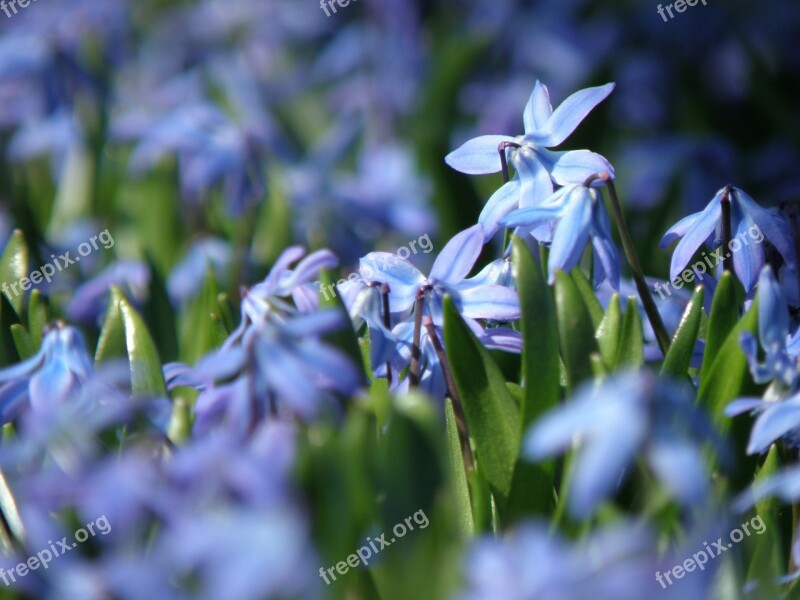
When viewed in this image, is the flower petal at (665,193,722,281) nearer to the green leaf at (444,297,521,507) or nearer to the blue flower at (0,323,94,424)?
the green leaf at (444,297,521,507)

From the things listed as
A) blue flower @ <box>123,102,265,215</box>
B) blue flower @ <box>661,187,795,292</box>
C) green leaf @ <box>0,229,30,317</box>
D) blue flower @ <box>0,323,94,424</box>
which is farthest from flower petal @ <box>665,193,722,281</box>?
blue flower @ <box>123,102,265,215</box>

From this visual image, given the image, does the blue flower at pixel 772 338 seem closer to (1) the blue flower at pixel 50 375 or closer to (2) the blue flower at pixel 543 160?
(2) the blue flower at pixel 543 160

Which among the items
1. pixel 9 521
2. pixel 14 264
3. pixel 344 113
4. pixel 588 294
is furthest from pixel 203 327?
pixel 344 113

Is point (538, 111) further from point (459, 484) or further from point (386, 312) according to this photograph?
point (459, 484)

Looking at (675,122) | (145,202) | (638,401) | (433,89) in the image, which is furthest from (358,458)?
(675,122)

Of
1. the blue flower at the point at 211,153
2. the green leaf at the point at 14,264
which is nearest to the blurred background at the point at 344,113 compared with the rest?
the blue flower at the point at 211,153

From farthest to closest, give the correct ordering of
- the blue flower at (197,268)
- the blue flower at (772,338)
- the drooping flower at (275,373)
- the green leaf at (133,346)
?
1. the blue flower at (197,268)
2. the green leaf at (133,346)
3. the blue flower at (772,338)
4. the drooping flower at (275,373)
